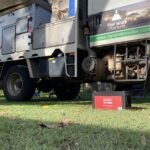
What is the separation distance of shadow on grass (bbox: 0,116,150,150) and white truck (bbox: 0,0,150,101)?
12.4 ft

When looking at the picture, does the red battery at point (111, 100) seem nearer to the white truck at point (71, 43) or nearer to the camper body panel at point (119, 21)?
the white truck at point (71, 43)


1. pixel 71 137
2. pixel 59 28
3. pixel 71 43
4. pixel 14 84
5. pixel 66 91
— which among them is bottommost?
pixel 71 137

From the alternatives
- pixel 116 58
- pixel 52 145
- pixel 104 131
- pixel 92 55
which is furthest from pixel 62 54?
pixel 52 145

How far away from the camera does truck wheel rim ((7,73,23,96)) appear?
11.7 metres

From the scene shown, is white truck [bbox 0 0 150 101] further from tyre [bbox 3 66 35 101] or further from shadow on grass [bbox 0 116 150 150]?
shadow on grass [bbox 0 116 150 150]

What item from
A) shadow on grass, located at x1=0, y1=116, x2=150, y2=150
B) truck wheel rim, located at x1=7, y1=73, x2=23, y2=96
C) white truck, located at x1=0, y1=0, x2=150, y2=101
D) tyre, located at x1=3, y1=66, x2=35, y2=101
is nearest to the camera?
shadow on grass, located at x1=0, y1=116, x2=150, y2=150

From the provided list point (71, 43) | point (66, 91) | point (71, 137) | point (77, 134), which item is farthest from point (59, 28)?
point (71, 137)

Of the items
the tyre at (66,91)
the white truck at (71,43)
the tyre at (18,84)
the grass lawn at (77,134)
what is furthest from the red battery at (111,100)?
the tyre at (66,91)

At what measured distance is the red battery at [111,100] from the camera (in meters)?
7.98

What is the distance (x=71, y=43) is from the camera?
9.89 meters

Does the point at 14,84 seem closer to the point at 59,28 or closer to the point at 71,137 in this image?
the point at 59,28

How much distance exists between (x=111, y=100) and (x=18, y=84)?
427 centimetres

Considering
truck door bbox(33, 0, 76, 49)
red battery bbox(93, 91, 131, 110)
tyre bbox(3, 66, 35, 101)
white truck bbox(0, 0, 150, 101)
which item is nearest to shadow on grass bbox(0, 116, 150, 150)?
red battery bbox(93, 91, 131, 110)

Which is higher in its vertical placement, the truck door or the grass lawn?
the truck door
